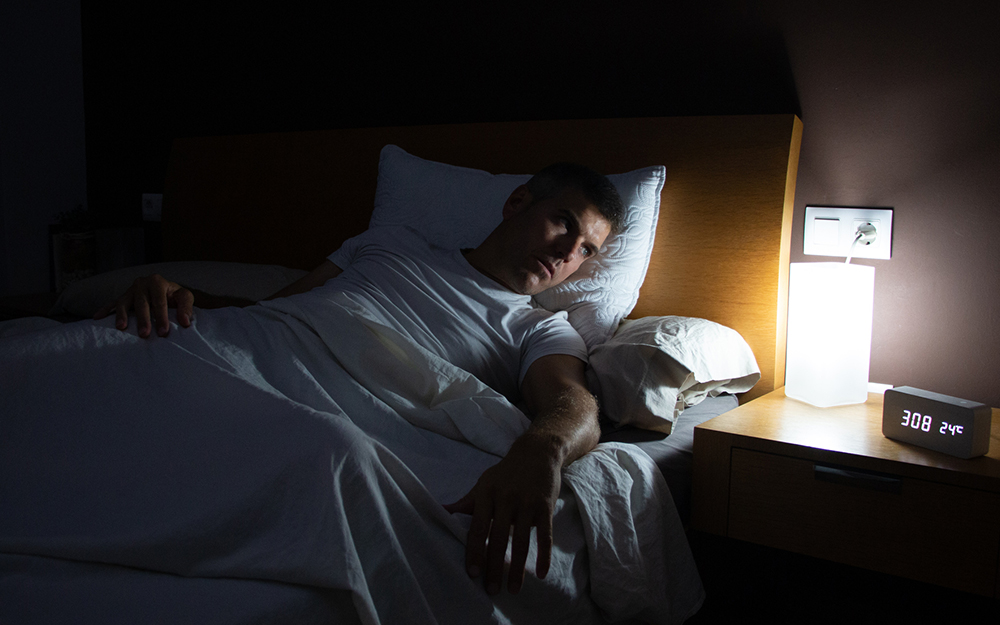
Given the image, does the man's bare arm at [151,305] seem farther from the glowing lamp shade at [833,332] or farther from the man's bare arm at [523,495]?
the glowing lamp shade at [833,332]

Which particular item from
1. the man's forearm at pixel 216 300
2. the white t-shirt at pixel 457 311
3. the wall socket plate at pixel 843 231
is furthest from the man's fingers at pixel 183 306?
the wall socket plate at pixel 843 231

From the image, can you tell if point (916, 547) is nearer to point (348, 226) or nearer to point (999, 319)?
point (999, 319)

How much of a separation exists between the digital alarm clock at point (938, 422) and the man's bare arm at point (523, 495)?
50 cm

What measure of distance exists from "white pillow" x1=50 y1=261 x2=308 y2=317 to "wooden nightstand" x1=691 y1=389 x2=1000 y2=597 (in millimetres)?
1281

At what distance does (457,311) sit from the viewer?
1.39 meters

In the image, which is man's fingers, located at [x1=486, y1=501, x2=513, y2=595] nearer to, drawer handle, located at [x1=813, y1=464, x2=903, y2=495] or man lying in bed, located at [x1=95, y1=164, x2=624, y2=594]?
man lying in bed, located at [x1=95, y1=164, x2=624, y2=594]

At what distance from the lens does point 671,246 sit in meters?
1.64

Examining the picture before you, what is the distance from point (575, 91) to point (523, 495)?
1.37m

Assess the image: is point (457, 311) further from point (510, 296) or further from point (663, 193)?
point (663, 193)

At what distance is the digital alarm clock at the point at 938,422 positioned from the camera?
102 cm

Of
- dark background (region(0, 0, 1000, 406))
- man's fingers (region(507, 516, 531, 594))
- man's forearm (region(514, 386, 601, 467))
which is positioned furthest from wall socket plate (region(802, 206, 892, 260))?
man's fingers (region(507, 516, 531, 594))

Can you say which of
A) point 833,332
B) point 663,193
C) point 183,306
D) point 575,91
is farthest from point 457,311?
point 575,91

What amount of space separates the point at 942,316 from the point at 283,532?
143cm

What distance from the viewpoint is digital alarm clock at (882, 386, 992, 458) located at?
102 cm
